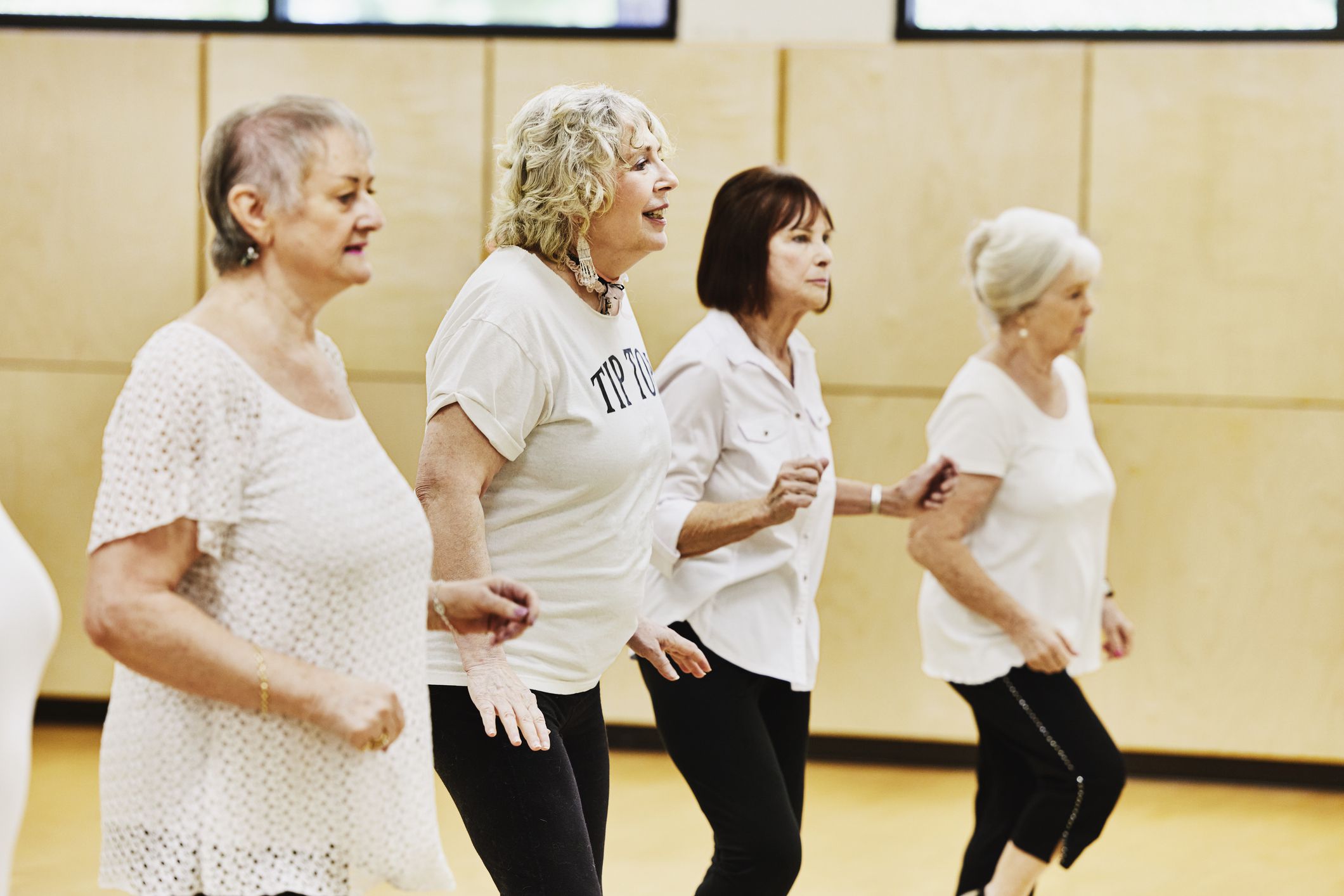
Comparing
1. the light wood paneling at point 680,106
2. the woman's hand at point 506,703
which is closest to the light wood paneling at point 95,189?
the light wood paneling at point 680,106

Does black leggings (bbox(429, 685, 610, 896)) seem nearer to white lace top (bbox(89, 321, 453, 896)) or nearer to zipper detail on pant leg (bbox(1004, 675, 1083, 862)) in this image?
white lace top (bbox(89, 321, 453, 896))

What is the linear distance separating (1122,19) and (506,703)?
346cm

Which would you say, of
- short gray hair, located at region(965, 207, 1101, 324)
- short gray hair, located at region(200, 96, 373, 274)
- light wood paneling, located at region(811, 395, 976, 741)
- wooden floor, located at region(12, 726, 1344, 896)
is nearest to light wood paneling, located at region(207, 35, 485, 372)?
light wood paneling, located at region(811, 395, 976, 741)

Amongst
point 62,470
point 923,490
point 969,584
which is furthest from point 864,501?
point 62,470

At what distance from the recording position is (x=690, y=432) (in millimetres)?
2428

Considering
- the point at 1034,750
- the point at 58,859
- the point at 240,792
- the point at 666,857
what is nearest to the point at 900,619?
the point at 666,857

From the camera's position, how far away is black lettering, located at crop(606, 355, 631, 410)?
1.94 metres

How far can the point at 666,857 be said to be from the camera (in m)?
3.69

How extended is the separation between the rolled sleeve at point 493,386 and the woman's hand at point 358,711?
19.7 inches

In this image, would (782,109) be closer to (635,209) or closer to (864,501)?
(864,501)

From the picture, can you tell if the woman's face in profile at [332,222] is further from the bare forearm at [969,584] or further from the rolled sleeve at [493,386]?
the bare forearm at [969,584]

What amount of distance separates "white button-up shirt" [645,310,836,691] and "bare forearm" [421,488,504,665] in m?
0.62

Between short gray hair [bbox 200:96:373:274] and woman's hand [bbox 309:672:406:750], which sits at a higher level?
short gray hair [bbox 200:96:373:274]

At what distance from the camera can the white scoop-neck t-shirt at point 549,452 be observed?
1816 mm
